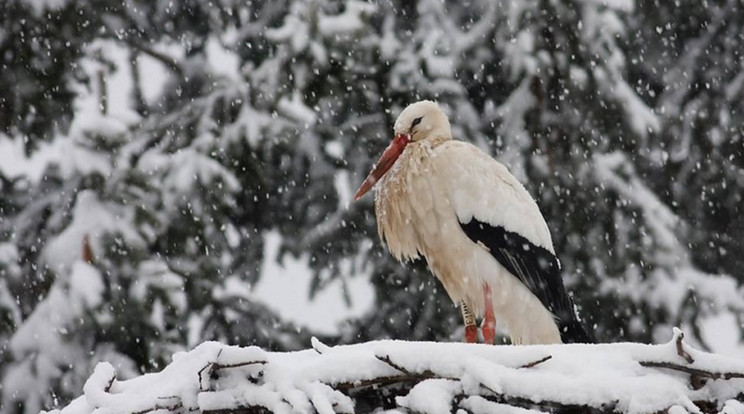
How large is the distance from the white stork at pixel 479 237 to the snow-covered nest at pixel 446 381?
2371 mm

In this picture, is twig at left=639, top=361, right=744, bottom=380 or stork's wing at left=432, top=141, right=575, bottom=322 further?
stork's wing at left=432, top=141, right=575, bottom=322

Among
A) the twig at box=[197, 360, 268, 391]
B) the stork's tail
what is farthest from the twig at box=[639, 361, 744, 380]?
the stork's tail

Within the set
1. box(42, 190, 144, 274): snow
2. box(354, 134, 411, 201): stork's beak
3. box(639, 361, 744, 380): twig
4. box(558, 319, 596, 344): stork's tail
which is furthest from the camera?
box(42, 190, 144, 274): snow

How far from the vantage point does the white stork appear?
4.32 meters

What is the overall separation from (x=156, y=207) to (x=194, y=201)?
0.23 meters

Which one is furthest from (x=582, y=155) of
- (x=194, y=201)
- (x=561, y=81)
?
(x=194, y=201)

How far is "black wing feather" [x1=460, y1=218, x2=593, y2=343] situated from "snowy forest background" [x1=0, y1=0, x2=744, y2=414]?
2975 mm

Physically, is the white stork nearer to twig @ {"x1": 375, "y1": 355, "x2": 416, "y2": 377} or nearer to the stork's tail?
the stork's tail

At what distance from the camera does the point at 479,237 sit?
4.34 meters

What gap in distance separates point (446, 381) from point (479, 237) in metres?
2.53

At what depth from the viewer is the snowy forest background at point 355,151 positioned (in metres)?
7.56

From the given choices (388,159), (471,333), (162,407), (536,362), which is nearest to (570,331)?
(471,333)

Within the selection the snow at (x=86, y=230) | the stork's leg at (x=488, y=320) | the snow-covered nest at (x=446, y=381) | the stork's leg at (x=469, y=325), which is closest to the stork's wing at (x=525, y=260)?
the stork's leg at (x=488, y=320)

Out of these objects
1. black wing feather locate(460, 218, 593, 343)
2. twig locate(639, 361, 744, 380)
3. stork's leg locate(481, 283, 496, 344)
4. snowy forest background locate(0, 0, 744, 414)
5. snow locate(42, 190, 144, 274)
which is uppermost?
snowy forest background locate(0, 0, 744, 414)
